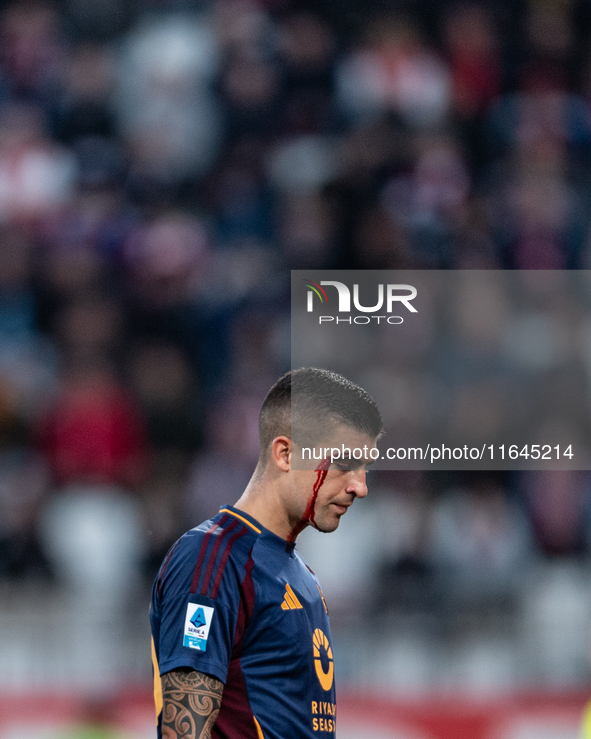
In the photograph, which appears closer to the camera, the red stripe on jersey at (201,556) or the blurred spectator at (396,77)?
the red stripe on jersey at (201,556)

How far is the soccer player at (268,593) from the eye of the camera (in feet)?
9.09

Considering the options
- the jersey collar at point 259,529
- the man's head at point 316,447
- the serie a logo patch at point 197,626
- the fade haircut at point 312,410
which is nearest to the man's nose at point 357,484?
the man's head at point 316,447

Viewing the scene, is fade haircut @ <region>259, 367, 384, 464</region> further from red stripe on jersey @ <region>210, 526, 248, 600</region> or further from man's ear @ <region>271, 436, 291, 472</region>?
red stripe on jersey @ <region>210, 526, 248, 600</region>

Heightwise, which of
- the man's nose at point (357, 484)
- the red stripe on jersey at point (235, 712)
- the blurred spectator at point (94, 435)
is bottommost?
the red stripe on jersey at point (235, 712)

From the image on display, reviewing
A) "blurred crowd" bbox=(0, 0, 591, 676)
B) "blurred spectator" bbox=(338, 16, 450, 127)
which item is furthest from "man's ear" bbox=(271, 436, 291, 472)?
"blurred spectator" bbox=(338, 16, 450, 127)

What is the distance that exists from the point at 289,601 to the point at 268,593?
0.29 feet

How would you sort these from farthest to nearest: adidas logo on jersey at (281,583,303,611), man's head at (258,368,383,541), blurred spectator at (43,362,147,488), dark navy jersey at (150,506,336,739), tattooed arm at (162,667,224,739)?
blurred spectator at (43,362,147,488), man's head at (258,368,383,541), adidas logo on jersey at (281,583,303,611), dark navy jersey at (150,506,336,739), tattooed arm at (162,667,224,739)

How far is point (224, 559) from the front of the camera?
290cm

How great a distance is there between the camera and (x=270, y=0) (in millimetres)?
9703

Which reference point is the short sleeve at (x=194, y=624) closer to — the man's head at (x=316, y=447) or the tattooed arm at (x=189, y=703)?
the tattooed arm at (x=189, y=703)

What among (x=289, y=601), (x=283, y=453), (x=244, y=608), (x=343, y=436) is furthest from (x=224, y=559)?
(x=343, y=436)

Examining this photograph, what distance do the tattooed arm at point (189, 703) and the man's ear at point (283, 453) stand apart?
2.06ft

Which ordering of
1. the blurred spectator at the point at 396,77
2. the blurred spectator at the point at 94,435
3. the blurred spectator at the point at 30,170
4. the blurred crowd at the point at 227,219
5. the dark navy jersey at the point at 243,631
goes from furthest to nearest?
the blurred spectator at the point at 396,77
the blurred spectator at the point at 30,170
the blurred spectator at the point at 94,435
the blurred crowd at the point at 227,219
the dark navy jersey at the point at 243,631

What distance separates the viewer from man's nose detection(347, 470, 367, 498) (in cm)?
312
